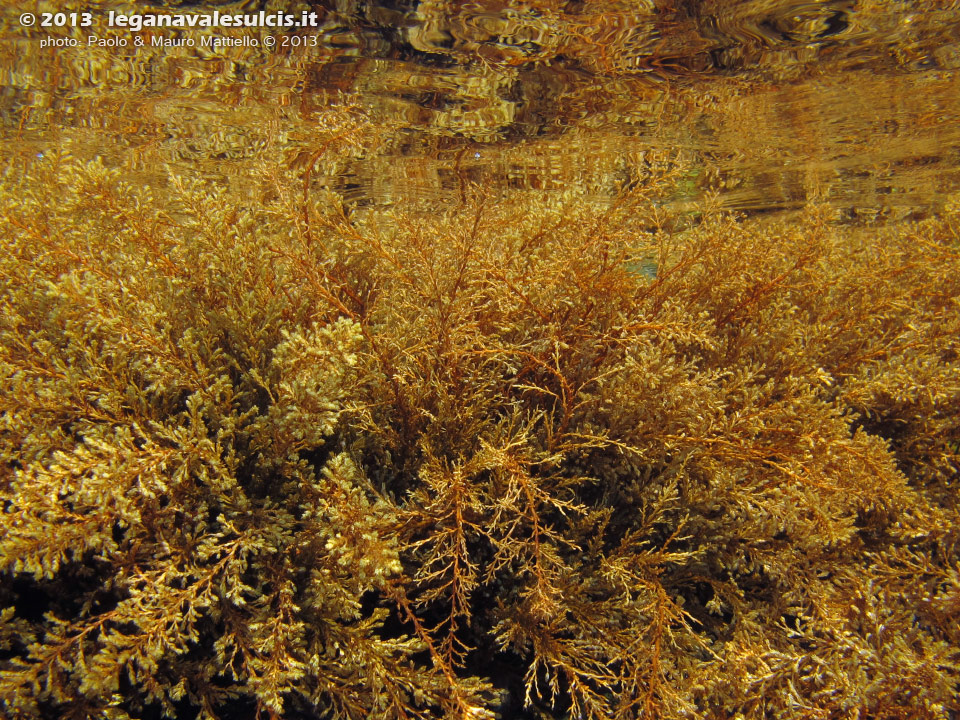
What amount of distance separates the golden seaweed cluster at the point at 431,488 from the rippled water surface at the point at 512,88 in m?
1.90

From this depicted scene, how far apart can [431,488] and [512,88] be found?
6.01 m

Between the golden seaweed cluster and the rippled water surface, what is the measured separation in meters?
1.90

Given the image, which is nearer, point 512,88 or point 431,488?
point 431,488

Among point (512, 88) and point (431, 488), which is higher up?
point (512, 88)

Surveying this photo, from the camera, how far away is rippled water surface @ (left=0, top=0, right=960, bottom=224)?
17.1 feet

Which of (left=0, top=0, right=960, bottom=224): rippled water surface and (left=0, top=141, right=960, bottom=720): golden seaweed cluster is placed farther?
(left=0, top=0, right=960, bottom=224): rippled water surface

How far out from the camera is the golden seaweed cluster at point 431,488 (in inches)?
67.2

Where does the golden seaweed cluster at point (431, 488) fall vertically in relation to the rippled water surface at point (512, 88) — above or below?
below

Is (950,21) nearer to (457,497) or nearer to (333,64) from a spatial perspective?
(333,64)

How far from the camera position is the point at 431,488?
81.9 inches

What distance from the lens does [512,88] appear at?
644cm

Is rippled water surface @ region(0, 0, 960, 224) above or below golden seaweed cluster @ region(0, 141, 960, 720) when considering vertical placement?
above

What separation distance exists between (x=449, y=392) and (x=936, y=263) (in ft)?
11.5

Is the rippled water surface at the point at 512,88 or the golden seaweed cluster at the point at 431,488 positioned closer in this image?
the golden seaweed cluster at the point at 431,488
